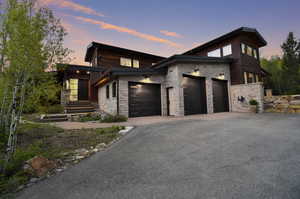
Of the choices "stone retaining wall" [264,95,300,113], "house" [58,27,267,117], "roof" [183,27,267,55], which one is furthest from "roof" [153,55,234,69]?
"stone retaining wall" [264,95,300,113]

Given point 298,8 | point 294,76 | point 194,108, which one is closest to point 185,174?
point 194,108

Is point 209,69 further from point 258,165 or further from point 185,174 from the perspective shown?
point 185,174

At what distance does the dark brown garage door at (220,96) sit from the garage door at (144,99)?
15.2 feet

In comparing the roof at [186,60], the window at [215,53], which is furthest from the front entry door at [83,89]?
the window at [215,53]

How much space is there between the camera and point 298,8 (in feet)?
43.2

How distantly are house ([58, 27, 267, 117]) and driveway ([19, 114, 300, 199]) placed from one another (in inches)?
221

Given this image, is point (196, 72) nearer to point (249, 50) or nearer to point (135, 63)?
point (249, 50)

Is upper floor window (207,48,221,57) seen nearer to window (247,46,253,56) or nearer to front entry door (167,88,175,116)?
window (247,46,253,56)

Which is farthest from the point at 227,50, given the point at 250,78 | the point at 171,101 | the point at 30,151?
the point at 30,151

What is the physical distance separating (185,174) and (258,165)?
1.30 metres

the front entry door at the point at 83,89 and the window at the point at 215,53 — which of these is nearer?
the window at the point at 215,53

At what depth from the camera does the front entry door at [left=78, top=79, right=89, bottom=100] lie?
41.1 feet

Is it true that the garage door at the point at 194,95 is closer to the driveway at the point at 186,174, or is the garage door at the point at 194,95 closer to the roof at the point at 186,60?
the roof at the point at 186,60

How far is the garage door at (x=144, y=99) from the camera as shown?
8.80 meters
